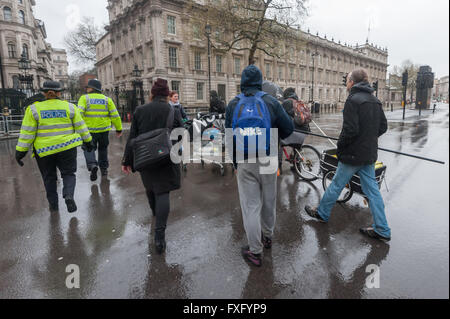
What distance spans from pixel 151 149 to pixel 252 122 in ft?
3.80

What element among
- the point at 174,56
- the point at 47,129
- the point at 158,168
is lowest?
the point at 158,168

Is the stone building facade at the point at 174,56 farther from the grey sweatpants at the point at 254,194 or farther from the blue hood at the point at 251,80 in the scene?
the grey sweatpants at the point at 254,194

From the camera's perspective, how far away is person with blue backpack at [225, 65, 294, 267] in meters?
2.75

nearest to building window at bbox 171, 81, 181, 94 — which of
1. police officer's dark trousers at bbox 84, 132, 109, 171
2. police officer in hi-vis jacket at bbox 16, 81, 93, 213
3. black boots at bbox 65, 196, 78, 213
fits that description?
police officer's dark trousers at bbox 84, 132, 109, 171

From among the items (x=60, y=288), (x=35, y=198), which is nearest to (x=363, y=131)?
(x=60, y=288)

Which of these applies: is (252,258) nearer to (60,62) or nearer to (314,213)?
(314,213)

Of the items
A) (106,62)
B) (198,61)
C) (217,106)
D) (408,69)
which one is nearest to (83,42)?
(106,62)

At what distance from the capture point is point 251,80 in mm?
2781

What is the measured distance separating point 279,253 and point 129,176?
4616mm

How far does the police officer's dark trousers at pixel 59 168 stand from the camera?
4223 mm

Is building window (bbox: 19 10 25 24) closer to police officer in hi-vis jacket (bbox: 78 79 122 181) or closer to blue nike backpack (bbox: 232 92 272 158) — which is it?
police officer in hi-vis jacket (bbox: 78 79 122 181)

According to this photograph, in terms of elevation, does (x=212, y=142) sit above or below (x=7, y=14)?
below
